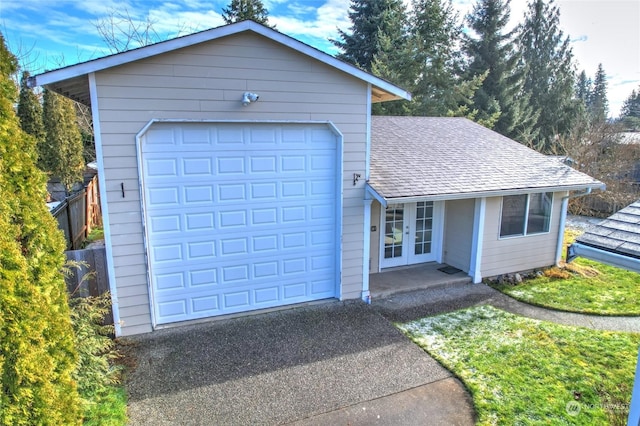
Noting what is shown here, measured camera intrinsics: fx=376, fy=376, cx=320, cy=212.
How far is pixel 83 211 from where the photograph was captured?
37.7ft

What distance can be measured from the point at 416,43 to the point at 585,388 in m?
18.9

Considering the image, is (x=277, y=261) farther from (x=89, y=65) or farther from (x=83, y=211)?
(x=83, y=211)

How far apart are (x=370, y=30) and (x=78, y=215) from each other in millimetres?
19281

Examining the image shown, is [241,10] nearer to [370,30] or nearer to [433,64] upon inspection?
[370,30]

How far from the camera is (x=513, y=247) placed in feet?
30.0

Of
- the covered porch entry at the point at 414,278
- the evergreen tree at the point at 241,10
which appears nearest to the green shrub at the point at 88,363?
the covered porch entry at the point at 414,278

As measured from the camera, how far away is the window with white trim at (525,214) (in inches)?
353

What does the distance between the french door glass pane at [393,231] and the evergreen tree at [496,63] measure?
18253mm

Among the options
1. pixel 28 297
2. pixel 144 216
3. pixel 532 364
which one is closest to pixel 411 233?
pixel 532 364

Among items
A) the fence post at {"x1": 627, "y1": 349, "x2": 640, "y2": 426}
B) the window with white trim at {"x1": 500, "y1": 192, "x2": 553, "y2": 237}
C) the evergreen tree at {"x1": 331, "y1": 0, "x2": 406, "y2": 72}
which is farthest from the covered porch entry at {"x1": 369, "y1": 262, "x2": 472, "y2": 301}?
the evergreen tree at {"x1": 331, "y1": 0, "x2": 406, "y2": 72}

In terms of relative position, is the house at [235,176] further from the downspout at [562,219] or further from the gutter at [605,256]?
the gutter at [605,256]

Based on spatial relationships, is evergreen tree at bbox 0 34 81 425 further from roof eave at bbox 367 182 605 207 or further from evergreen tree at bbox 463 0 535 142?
evergreen tree at bbox 463 0 535 142

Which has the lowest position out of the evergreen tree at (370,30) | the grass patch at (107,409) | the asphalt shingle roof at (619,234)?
the grass patch at (107,409)

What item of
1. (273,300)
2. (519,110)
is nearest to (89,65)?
(273,300)
